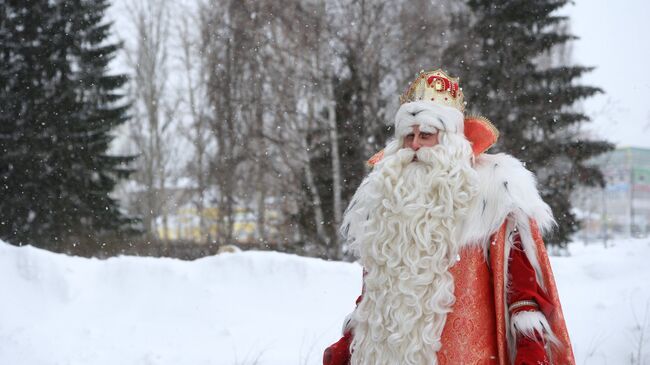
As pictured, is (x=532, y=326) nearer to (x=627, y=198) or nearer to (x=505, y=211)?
(x=505, y=211)

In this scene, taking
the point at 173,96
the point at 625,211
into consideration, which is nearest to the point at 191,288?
the point at 173,96

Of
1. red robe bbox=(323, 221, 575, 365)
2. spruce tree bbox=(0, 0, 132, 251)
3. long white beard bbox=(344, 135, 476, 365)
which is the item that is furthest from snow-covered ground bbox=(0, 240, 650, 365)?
spruce tree bbox=(0, 0, 132, 251)

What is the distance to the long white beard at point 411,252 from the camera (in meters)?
2.31

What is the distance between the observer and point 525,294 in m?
2.22

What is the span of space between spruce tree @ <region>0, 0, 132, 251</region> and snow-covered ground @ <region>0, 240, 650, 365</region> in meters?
8.36

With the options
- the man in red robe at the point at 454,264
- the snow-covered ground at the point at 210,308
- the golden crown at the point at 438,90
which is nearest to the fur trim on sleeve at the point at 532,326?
the man in red robe at the point at 454,264

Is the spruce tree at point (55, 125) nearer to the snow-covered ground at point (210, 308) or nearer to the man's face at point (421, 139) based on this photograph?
the snow-covered ground at point (210, 308)

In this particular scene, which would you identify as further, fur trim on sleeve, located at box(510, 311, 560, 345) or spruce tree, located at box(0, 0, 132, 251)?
spruce tree, located at box(0, 0, 132, 251)

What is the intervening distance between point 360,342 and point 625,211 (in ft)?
192

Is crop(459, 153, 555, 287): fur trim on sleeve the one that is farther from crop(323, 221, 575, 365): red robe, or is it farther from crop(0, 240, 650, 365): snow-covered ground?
crop(0, 240, 650, 365): snow-covered ground

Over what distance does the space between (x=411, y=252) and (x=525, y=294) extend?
0.45m

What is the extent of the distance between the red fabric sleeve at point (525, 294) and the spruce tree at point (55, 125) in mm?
13574

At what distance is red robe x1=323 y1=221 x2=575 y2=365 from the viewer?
2229mm

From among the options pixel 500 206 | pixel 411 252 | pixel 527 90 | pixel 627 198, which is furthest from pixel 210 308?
pixel 627 198
